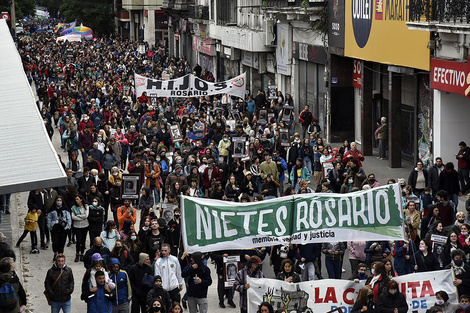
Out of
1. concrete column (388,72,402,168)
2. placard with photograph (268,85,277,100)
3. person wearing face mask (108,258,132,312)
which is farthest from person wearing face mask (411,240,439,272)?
placard with photograph (268,85,277,100)

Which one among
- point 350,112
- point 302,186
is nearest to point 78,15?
point 350,112

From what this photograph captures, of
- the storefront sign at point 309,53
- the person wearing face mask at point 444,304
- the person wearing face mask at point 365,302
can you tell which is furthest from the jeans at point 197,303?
the storefront sign at point 309,53

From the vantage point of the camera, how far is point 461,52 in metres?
23.0

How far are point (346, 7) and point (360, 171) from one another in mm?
13452

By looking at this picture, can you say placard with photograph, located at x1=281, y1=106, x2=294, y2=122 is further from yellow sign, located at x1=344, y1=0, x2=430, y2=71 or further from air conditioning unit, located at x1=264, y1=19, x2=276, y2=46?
air conditioning unit, located at x1=264, y1=19, x2=276, y2=46

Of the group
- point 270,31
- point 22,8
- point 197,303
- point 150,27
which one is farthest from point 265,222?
point 22,8

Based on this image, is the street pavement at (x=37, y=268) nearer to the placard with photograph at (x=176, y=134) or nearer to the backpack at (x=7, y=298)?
the backpack at (x=7, y=298)

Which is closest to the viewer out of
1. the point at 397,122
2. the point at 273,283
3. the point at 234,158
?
the point at 273,283

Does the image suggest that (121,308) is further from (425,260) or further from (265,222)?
(425,260)

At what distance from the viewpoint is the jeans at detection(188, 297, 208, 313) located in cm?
1356

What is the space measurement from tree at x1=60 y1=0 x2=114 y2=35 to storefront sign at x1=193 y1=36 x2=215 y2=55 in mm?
46284

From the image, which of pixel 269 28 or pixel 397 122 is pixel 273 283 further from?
pixel 269 28

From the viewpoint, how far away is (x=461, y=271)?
13266 mm

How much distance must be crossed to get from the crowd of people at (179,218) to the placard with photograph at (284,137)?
27 cm
